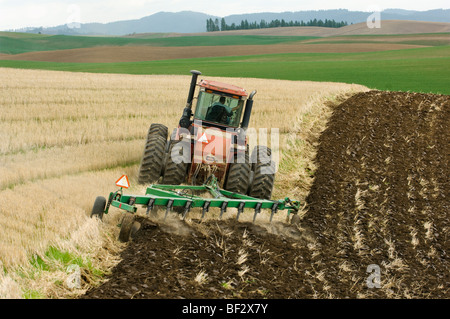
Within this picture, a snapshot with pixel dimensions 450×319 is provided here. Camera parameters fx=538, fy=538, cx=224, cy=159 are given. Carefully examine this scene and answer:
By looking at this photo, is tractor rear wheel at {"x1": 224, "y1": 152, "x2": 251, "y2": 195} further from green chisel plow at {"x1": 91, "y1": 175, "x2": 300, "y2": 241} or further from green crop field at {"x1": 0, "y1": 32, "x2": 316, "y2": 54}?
green crop field at {"x1": 0, "y1": 32, "x2": 316, "y2": 54}

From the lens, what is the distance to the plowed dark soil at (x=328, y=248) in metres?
5.50

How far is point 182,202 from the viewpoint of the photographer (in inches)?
279

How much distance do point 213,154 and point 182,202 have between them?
5.62 feet

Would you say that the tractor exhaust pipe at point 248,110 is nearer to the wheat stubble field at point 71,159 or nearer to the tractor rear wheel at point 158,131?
the tractor rear wheel at point 158,131

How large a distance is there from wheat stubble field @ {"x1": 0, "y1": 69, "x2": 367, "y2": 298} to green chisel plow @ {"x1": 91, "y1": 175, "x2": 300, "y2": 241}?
1.17ft

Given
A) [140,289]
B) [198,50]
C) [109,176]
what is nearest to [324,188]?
[109,176]

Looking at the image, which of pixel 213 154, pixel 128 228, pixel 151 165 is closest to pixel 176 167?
pixel 151 165

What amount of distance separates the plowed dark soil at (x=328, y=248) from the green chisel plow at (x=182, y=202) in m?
0.26

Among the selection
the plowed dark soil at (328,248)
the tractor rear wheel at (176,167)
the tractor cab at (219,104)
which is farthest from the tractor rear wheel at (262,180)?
the tractor rear wheel at (176,167)

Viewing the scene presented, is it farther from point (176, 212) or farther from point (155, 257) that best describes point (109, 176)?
point (155, 257)

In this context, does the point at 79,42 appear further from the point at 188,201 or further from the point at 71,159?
→ the point at 188,201

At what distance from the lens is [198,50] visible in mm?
74875

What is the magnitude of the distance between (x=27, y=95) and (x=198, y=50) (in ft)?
187

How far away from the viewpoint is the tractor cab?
9328mm
